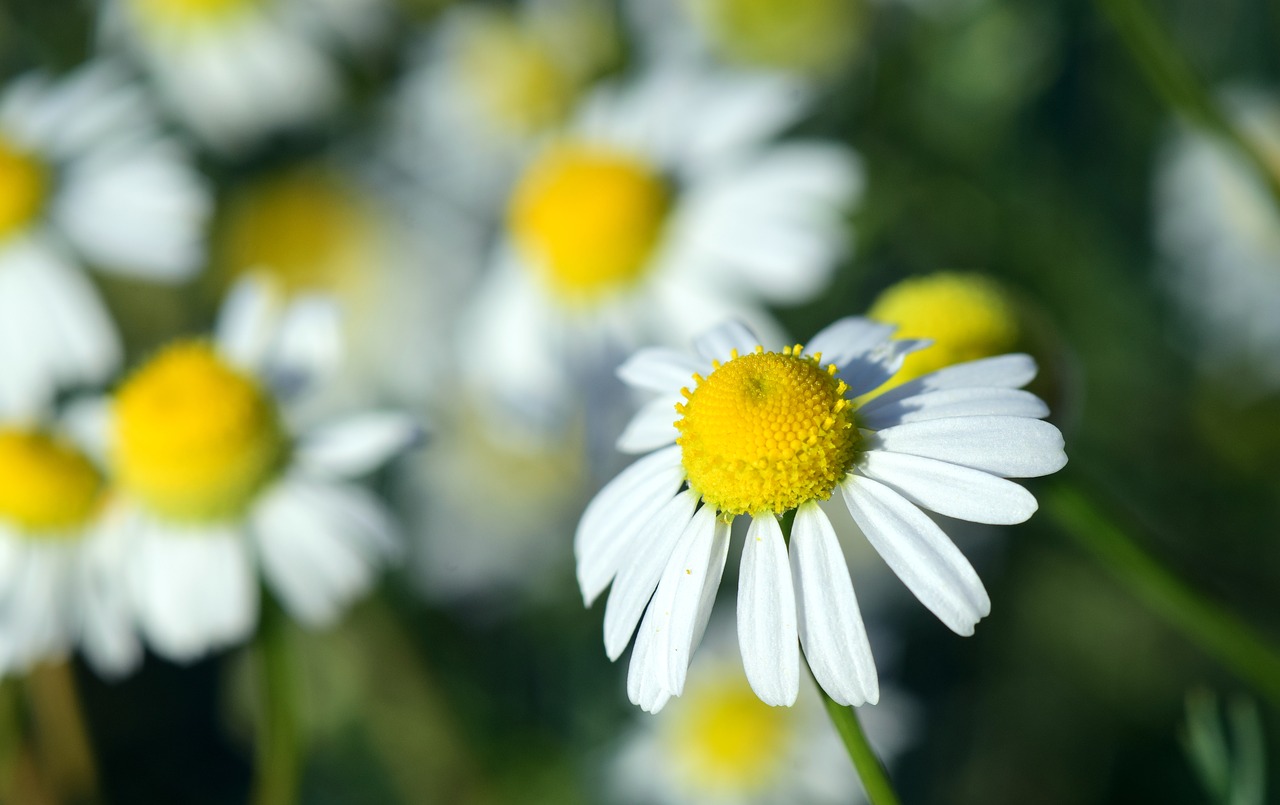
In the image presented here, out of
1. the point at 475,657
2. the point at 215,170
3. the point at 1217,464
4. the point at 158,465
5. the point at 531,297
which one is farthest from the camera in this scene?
the point at 215,170

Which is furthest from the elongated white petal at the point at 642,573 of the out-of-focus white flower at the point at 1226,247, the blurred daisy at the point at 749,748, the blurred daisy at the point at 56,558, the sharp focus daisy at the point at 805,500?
the out-of-focus white flower at the point at 1226,247

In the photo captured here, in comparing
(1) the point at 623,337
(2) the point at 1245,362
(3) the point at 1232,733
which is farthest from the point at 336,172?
(3) the point at 1232,733

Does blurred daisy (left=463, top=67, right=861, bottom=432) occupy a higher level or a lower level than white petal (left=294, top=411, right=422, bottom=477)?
lower

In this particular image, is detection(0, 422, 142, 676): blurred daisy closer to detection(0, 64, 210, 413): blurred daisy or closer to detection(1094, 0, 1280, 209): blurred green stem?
detection(0, 64, 210, 413): blurred daisy

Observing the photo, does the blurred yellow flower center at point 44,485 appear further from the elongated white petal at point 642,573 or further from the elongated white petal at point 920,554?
the elongated white petal at point 920,554

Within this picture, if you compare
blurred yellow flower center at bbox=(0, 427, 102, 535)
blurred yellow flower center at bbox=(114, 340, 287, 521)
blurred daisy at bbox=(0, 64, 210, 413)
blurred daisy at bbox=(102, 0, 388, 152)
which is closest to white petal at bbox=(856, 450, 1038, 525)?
blurred yellow flower center at bbox=(114, 340, 287, 521)

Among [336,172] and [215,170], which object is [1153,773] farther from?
[215,170]
